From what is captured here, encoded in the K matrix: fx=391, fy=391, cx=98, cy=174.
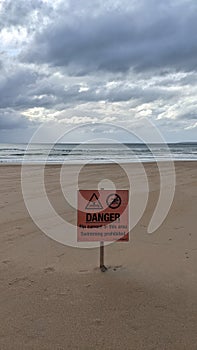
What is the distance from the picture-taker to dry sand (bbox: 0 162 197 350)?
296 centimetres

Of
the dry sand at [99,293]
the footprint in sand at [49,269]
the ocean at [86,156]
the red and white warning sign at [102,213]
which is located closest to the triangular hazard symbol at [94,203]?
the red and white warning sign at [102,213]

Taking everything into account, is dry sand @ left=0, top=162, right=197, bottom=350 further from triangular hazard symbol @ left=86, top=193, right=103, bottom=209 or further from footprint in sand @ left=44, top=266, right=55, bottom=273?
triangular hazard symbol @ left=86, top=193, right=103, bottom=209

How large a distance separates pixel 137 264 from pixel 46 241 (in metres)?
1.47

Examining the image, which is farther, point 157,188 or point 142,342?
point 157,188

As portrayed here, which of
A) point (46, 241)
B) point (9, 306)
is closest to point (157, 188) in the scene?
point (46, 241)

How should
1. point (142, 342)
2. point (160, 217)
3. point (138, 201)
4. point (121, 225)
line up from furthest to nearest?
point (138, 201), point (160, 217), point (121, 225), point (142, 342)

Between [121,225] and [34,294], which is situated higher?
[121,225]

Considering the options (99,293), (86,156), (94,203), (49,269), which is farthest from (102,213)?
(86,156)

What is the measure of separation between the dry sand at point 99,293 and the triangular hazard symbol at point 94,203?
2.50 feet

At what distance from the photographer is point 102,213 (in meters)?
3.81

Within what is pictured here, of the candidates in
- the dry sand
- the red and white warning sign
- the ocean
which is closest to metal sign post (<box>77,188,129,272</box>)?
the red and white warning sign

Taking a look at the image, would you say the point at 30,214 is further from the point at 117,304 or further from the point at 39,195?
the point at 117,304

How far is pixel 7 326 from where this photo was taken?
3102 millimetres

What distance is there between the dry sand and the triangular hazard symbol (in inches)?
30.1
